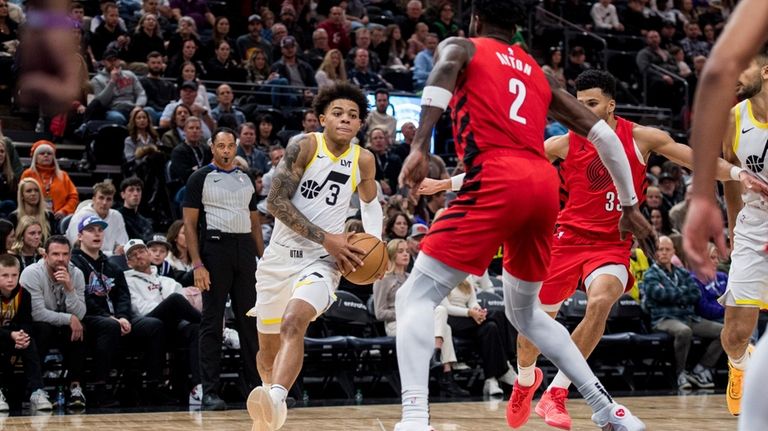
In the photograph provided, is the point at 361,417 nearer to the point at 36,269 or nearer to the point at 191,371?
the point at 191,371

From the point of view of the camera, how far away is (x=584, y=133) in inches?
223

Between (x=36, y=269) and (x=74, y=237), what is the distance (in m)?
1.10

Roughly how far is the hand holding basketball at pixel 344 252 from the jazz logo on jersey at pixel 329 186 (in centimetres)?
48

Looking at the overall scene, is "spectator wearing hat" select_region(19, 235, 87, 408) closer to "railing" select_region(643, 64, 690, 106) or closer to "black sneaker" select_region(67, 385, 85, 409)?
"black sneaker" select_region(67, 385, 85, 409)

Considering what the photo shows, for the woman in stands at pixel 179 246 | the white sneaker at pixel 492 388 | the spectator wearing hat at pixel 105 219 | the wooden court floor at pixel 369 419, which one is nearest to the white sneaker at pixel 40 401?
the wooden court floor at pixel 369 419

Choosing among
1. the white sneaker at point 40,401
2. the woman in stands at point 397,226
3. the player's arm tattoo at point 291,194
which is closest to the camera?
the player's arm tattoo at point 291,194

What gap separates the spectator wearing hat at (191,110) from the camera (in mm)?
14281

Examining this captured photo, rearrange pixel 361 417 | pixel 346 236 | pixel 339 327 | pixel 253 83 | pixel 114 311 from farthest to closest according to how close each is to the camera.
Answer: pixel 253 83
pixel 339 327
pixel 114 311
pixel 361 417
pixel 346 236

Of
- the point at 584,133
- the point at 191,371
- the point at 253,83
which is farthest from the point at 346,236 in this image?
the point at 253,83

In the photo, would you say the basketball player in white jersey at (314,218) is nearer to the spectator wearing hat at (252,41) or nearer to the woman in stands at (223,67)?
the woman in stands at (223,67)

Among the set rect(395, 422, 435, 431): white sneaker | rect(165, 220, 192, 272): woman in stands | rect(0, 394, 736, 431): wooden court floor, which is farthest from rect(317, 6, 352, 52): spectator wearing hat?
rect(395, 422, 435, 431): white sneaker

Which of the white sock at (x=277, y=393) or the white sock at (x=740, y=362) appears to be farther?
the white sock at (x=740, y=362)

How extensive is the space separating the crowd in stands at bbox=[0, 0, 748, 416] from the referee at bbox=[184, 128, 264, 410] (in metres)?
0.62

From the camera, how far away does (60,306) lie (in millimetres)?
10469
